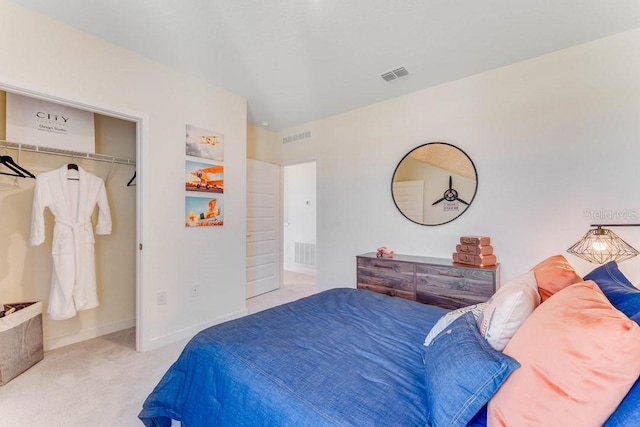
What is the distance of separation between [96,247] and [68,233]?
53 cm

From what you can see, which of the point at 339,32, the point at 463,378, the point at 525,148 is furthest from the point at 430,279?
the point at 339,32

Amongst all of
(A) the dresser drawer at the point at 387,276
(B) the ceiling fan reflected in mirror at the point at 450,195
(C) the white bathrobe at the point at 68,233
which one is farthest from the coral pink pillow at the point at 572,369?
(C) the white bathrobe at the point at 68,233

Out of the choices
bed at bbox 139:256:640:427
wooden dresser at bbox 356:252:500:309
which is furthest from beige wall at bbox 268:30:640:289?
bed at bbox 139:256:640:427

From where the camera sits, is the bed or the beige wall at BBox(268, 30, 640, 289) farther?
the beige wall at BBox(268, 30, 640, 289)

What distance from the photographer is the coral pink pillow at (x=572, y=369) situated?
2.12 ft

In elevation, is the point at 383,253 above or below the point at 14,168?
below

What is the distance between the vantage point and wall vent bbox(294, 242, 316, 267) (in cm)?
556

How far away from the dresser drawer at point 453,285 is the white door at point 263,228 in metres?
2.43

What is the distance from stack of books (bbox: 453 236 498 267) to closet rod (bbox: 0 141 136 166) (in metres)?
3.52

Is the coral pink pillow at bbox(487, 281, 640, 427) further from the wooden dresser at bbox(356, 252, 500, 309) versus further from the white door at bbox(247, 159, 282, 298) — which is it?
the white door at bbox(247, 159, 282, 298)

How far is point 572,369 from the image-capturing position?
0.69m

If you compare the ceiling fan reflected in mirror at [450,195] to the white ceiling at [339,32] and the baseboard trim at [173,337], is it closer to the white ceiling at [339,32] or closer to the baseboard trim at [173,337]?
the white ceiling at [339,32]

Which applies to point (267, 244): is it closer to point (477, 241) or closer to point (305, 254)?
point (305, 254)

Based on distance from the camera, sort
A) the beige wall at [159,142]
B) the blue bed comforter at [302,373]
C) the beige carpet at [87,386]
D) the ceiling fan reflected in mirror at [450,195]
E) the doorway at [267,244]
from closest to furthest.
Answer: the blue bed comforter at [302,373] < the beige carpet at [87,386] < the beige wall at [159,142] < the ceiling fan reflected in mirror at [450,195] < the doorway at [267,244]
